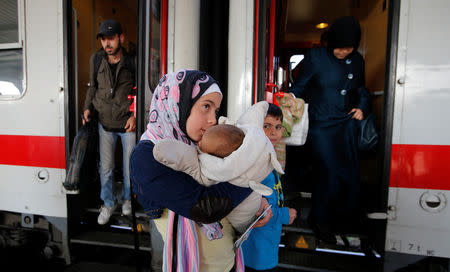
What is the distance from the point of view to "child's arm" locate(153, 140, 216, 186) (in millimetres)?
651

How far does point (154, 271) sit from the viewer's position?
1285 mm

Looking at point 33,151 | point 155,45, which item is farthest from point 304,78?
point 33,151

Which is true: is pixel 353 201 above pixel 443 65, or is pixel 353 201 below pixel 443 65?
below

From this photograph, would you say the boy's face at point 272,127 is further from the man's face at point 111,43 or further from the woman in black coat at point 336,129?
the man's face at point 111,43

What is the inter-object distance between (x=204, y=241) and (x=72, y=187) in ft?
5.70

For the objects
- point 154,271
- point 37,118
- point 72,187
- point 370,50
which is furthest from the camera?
point 370,50

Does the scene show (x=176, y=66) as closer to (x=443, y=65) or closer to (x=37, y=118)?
(x=37, y=118)

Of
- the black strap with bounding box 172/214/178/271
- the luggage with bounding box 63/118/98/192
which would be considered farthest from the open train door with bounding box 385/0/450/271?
the luggage with bounding box 63/118/98/192

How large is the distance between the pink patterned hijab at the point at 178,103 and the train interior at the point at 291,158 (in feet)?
2.23

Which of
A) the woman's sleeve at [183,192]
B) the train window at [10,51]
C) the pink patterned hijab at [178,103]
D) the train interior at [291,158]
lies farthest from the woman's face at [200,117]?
the train window at [10,51]

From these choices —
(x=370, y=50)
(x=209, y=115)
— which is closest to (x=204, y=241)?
(x=209, y=115)

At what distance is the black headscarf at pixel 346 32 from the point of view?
2.08 meters

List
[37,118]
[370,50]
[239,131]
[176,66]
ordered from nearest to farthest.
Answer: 1. [239,131]
2. [176,66]
3. [37,118]
4. [370,50]

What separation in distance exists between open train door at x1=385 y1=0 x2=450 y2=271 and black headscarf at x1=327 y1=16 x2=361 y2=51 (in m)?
0.37
